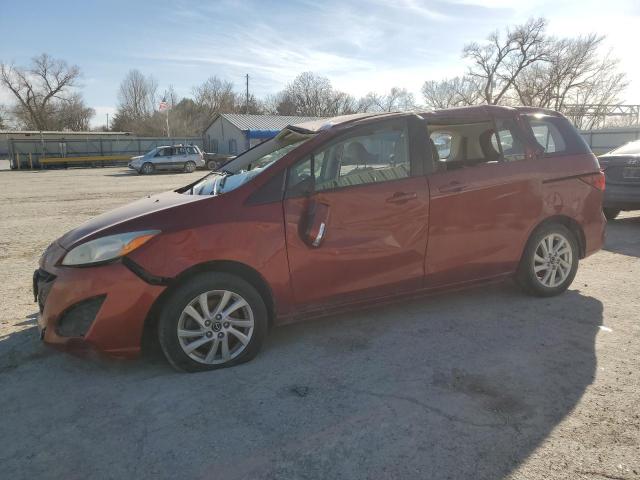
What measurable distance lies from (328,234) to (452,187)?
118cm

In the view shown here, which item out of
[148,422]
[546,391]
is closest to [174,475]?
[148,422]

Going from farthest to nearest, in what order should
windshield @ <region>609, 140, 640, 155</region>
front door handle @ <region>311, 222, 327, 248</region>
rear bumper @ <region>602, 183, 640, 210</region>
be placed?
1. windshield @ <region>609, 140, 640, 155</region>
2. rear bumper @ <region>602, 183, 640, 210</region>
3. front door handle @ <region>311, 222, 327, 248</region>

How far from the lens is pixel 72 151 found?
39.0 metres

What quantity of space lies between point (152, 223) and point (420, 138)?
7.21 feet

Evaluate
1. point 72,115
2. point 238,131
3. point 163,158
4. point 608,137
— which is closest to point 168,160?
→ point 163,158

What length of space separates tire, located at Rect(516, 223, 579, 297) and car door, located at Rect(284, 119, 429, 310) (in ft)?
3.95

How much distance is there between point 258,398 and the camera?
113 inches

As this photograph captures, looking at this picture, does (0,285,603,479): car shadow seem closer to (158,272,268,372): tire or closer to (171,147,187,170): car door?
(158,272,268,372): tire

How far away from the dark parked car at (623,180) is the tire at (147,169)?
26.3 metres

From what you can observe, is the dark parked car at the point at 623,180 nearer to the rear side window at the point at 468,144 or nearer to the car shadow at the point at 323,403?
the rear side window at the point at 468,144

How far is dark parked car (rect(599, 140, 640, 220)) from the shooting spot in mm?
7629

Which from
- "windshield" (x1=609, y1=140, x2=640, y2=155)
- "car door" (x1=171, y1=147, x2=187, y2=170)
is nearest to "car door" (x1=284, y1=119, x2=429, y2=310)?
"windshield" (x1=609, y1=140, x2=640, y2=155)

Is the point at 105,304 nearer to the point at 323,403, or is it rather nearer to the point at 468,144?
the point at 323,403

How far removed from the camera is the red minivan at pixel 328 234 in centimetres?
307
